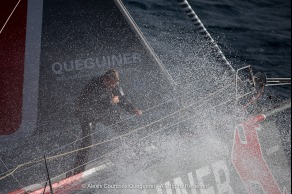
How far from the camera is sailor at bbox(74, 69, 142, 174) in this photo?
8.09 ft

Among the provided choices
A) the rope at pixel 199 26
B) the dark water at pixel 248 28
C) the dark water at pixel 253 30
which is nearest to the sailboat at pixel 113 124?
the rope at pixel 199 26

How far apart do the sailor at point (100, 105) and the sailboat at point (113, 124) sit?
0.05m

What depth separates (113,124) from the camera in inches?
104

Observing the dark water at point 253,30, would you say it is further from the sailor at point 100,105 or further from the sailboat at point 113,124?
the sailor at point 100,105

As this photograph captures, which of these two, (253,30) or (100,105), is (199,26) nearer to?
(100,105)

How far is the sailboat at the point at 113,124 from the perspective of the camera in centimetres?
208

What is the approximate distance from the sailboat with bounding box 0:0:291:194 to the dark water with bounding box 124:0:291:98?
6.70 feet

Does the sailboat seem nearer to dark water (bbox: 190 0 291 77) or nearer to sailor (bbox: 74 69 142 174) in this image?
sailor (bbox: 74 69 142 174)

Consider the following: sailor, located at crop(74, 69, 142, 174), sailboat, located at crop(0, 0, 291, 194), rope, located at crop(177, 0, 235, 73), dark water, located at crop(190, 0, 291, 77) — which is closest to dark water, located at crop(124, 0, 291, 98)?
dark water, located at crop(190, 0, 291, 77)

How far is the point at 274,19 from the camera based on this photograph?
7051 mm

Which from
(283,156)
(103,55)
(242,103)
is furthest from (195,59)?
(103,55)

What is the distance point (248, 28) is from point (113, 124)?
4.55 m

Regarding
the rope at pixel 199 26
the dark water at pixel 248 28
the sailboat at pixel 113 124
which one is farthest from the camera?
the dark water at pixel 248 28

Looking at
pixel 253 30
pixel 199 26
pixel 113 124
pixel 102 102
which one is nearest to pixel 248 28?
pixel 253 30
